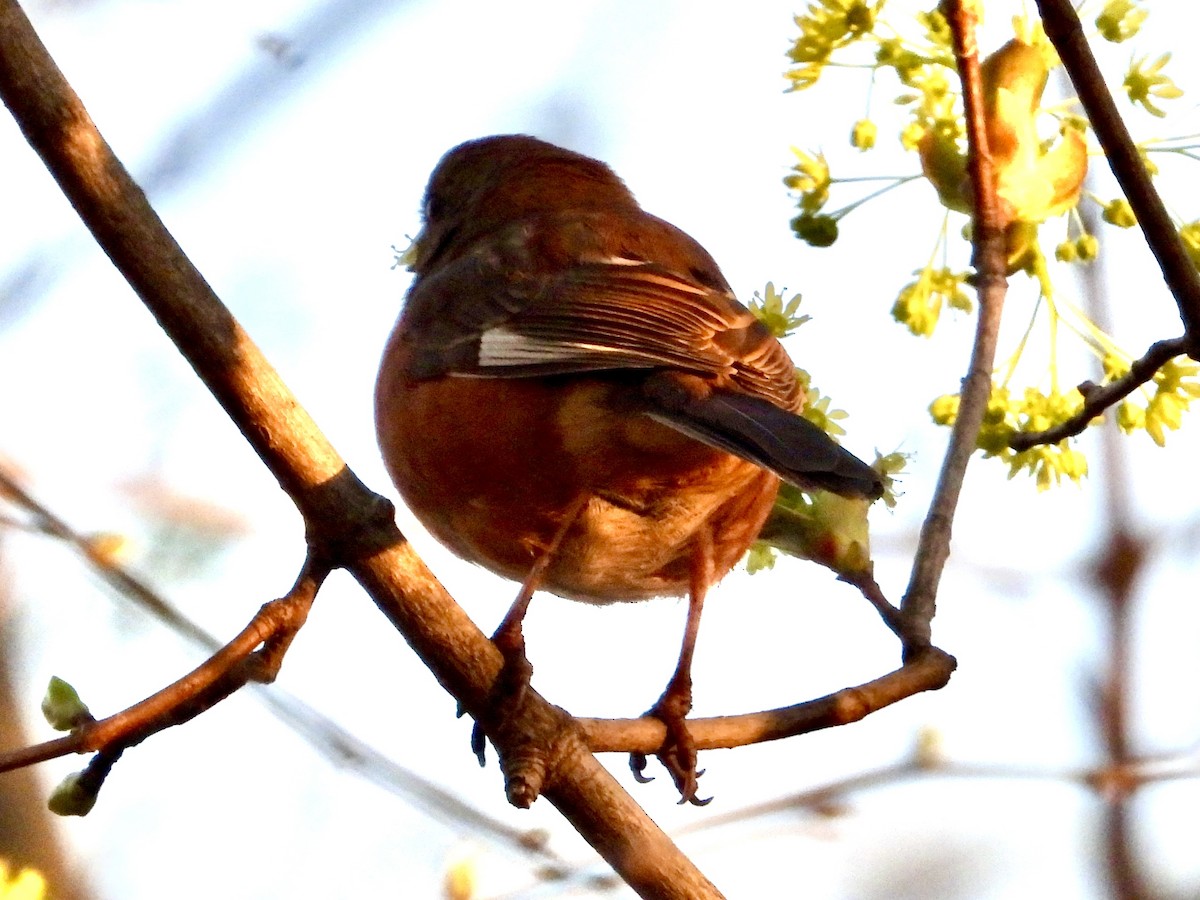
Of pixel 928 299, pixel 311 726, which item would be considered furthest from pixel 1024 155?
pixel 311 726

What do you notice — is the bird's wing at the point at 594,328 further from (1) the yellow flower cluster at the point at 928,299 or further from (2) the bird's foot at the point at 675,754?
(2) the bird's foot at the point at 675,754

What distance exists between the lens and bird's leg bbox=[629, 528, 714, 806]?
3.03 m

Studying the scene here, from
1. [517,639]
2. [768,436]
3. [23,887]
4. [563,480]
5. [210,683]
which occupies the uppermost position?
[563,480]

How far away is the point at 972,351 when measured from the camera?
10.0 feet

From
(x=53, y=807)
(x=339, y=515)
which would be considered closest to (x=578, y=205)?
(x=339, y=515)

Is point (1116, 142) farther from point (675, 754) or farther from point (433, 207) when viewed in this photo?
point (433, 207)

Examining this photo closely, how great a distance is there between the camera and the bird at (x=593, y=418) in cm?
303

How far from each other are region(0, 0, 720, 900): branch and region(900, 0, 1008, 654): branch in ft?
2.18

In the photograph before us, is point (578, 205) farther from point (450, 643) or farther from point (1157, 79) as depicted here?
point (450, 643)

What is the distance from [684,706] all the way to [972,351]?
0.93 m

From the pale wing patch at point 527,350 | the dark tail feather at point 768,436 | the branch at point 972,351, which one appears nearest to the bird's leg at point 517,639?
the pale wing patch at point 527,350

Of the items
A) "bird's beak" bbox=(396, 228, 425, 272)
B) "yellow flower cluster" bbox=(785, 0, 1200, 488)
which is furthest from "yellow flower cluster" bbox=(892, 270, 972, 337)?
"bird's beak" bbox=(396, 228, 425, 272)

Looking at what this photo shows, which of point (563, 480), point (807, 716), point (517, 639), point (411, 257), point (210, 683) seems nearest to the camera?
point (210, 683)

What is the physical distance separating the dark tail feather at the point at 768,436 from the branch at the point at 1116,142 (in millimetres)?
537
